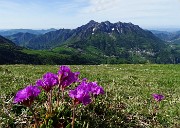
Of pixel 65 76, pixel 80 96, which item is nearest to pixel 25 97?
pixel 80 96

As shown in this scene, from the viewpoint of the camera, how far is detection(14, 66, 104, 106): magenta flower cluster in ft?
13.1

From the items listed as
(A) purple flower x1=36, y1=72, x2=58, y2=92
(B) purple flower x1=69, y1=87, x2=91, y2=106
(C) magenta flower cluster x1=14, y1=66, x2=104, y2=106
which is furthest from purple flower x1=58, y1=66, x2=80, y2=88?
(B) purple flower x1=69, y1=87, x2=91, y2=106

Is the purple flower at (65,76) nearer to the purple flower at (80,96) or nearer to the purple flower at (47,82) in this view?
the purple flower at (47,82)

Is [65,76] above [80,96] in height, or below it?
above

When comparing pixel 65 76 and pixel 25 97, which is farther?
pixel 65 76

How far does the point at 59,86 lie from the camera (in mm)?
4945

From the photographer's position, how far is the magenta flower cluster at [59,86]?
399 cm

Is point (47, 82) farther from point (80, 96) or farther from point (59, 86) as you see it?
point (80, 96)

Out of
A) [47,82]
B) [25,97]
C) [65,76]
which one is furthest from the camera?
[65,76]

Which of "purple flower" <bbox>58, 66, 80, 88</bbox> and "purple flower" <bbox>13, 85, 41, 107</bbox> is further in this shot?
"purple flower" <bbox>58, 66, 80, 88</bbox>

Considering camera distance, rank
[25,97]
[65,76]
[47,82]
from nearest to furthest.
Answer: [25,97], [47,82], [65,76]

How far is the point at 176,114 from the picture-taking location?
10.5 metres

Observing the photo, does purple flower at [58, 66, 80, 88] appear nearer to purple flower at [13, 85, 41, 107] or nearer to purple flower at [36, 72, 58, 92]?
purple flower at [36, 72, 58, 92]

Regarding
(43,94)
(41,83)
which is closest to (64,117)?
(41,83)
